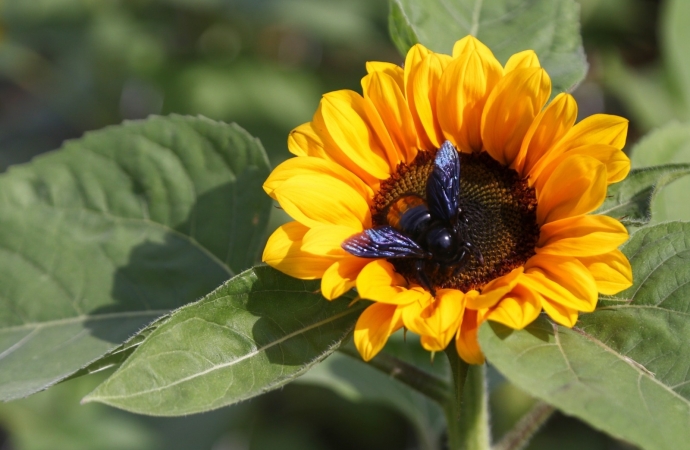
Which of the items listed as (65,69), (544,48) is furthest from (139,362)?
(65,69)

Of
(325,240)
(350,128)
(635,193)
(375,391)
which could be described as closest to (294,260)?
(325,240)

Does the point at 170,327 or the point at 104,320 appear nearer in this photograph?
the point at 170,327

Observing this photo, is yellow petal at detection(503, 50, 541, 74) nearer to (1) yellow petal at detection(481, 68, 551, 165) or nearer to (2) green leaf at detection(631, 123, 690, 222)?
(1) yellow petal at detection(481, 68, 551, 165)

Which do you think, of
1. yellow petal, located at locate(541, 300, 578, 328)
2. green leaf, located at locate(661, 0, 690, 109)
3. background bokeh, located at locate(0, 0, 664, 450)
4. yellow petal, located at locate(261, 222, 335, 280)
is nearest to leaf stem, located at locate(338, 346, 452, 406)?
yellow petal, located at locate(261, 222, 335, 280)

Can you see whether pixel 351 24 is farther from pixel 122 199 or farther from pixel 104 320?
pixel 104 320

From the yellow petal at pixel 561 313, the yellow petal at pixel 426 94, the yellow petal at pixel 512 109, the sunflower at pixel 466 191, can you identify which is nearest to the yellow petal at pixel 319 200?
the sunflower at pixel 466 191
